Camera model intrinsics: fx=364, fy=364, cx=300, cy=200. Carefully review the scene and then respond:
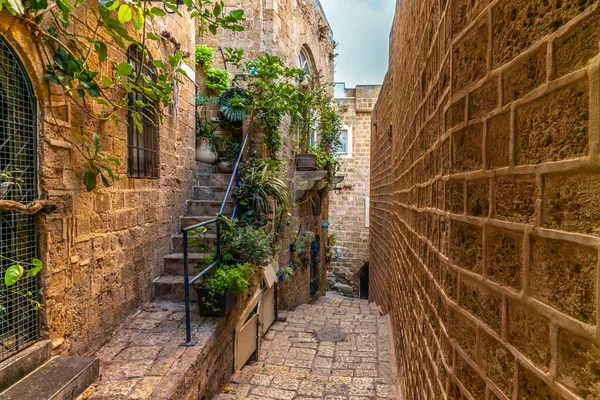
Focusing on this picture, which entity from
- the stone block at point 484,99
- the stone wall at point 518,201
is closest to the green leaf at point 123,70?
the stone wall at point 518,201

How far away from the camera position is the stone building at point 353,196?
13.7 meters

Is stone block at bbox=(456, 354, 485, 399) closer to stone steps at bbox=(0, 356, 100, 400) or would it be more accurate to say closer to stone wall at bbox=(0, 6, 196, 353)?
stone steps at bbox=(0, 356, 100, 400)

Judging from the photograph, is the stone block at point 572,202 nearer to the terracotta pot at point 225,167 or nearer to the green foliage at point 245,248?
the green foliage at point 245,248

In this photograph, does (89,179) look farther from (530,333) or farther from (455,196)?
(530,333)

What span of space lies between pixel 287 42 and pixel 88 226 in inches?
240

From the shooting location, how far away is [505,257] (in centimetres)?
98

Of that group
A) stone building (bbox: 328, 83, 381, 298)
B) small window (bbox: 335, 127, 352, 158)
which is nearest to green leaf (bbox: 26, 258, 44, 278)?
stone building (bbox: 328, 83, 381, 298)

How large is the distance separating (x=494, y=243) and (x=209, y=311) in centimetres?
309

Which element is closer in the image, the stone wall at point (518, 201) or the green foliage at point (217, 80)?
the stone wall at point (518, 201)

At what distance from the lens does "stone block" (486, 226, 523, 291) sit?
2.97 ft

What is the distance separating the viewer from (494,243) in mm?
1045

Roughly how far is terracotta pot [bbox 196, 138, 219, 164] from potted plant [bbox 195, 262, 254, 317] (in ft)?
10.2

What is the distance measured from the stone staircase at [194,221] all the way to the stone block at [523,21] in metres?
3.70

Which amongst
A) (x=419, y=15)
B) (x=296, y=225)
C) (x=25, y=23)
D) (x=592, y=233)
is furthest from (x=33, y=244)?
(x=296, y=225)
